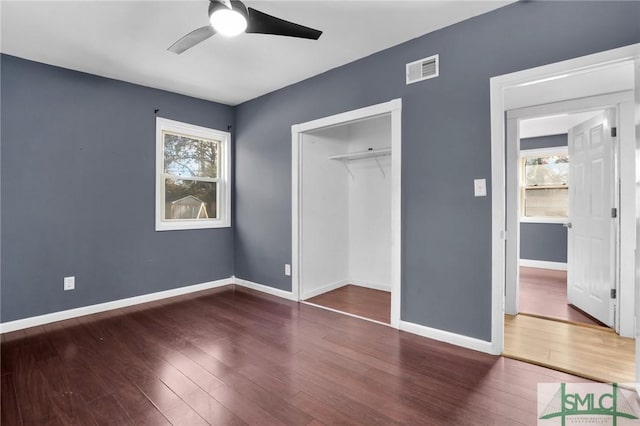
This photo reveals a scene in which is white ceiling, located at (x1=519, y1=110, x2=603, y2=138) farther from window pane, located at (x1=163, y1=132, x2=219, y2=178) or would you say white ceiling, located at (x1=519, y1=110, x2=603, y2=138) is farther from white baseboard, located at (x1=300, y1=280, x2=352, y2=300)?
Result: window pane, located at (x1=163, y1=132, x2=219, y2=178)

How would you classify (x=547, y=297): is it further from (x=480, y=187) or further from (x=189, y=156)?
(x=189, y=156)

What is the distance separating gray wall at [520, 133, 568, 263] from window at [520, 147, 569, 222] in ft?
0.40

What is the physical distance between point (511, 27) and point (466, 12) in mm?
361

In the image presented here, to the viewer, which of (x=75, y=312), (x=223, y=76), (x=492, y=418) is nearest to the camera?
(x=492, y=418)

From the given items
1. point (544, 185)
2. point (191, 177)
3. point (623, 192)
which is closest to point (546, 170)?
point (544, 185)

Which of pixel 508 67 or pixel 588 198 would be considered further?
pixel 588 198

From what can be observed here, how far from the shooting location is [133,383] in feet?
7.14

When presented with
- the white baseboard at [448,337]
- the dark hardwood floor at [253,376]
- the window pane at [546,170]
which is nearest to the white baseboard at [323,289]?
the dark hardwood floor at [253,376]

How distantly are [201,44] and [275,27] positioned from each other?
1.25 metres

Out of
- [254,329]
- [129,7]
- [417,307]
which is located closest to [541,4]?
[417,307]

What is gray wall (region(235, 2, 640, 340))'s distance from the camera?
2.21 metres

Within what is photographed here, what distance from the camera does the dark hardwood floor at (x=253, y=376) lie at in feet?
6.04

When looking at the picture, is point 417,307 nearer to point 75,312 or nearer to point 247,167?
point 247,167

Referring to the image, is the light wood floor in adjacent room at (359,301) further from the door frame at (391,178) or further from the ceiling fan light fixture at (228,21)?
the ceiling fan light fixture at (228,21)
